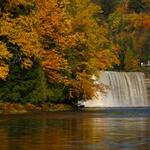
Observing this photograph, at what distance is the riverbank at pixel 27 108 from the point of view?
66.7 m

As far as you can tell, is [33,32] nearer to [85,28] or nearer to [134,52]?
[85,28]

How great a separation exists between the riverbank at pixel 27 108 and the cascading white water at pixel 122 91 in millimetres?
14074

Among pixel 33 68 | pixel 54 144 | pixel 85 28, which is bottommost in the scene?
pixel 54 144

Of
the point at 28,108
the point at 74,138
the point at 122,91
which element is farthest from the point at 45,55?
the point at 74,138

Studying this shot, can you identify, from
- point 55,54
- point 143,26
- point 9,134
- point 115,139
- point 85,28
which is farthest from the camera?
point 143,26

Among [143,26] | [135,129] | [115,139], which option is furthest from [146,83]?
[115,139]

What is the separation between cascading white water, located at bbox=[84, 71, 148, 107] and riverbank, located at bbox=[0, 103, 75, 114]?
14.1 m

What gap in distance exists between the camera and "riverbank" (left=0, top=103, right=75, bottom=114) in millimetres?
66688

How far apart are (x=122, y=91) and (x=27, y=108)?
2341cm

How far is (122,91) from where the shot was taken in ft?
297

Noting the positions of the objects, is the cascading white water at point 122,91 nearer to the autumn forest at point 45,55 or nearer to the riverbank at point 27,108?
the autumn forest at point 45,55

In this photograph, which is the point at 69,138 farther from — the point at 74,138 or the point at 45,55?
the point at 45,55

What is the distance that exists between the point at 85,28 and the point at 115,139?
173ft

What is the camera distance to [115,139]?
31750 mm
